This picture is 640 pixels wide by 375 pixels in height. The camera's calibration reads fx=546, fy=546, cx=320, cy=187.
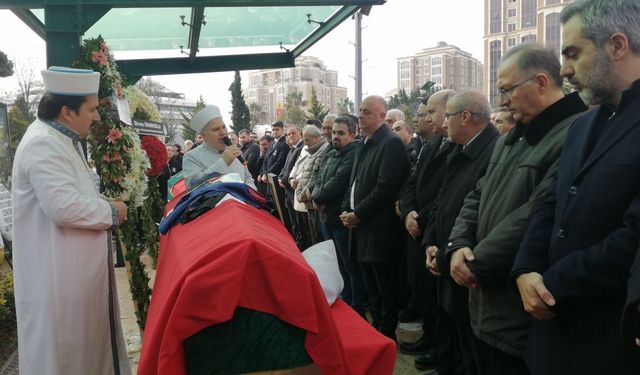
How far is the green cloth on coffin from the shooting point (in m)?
1.91

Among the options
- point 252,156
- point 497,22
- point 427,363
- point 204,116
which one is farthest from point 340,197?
point 497,22

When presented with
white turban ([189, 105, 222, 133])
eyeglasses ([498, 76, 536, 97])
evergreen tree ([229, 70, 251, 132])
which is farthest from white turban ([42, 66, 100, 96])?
evergreen tree ([229, 70, 251, 132])

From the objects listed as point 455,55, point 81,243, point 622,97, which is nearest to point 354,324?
point 622,97

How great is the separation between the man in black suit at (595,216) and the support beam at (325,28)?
116 inches

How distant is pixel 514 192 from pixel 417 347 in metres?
2.24

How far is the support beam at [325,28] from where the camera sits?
4.87 meters

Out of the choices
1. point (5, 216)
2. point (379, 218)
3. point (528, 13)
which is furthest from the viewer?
point (528, 13)

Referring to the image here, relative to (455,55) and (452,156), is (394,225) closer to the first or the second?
(452,156)

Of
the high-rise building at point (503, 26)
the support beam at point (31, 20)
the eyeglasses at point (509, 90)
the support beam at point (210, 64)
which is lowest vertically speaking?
the eyeglasses at point (509, 90)

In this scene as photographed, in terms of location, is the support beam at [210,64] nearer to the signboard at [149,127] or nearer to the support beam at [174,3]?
the signboard at [149,127]

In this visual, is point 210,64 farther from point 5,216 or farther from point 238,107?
point 238,107

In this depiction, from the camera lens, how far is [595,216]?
1.78 metres

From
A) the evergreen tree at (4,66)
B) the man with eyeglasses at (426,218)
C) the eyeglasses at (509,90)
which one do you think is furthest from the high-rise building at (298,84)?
the eyeglasses at (509,90)

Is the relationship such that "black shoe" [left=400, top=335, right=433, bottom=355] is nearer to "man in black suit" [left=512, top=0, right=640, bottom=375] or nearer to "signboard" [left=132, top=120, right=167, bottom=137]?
"man in black suit" [left=512, top=0, right=640, bottom=375]
